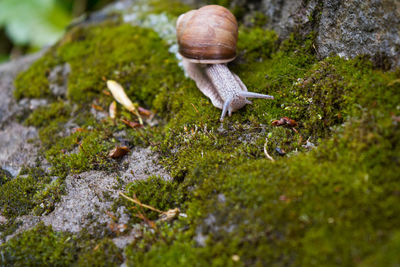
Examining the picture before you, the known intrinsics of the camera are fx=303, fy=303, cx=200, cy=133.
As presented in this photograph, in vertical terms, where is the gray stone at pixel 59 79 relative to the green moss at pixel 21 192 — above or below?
above

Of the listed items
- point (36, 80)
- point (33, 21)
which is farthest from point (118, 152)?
point (33, 21)

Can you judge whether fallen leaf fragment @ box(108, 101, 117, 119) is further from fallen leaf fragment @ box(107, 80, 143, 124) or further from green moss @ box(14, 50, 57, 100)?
green moss @ box(14, 50, 57, 100)

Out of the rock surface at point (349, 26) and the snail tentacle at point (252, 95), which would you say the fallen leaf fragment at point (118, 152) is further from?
the rock surface at point (349, 26)

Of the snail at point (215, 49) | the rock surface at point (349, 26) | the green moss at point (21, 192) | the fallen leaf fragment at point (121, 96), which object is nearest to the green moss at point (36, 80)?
the fallen leaf fragment at point (121, 96)

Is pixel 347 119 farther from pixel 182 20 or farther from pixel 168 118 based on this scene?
pixel 182 20

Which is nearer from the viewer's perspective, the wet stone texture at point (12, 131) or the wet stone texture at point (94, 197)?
the wet stone texture at point (94, 197)

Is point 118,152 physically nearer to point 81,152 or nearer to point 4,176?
point 81,152

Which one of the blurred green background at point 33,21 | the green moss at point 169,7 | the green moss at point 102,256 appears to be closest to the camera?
the green moss at point 102,256
